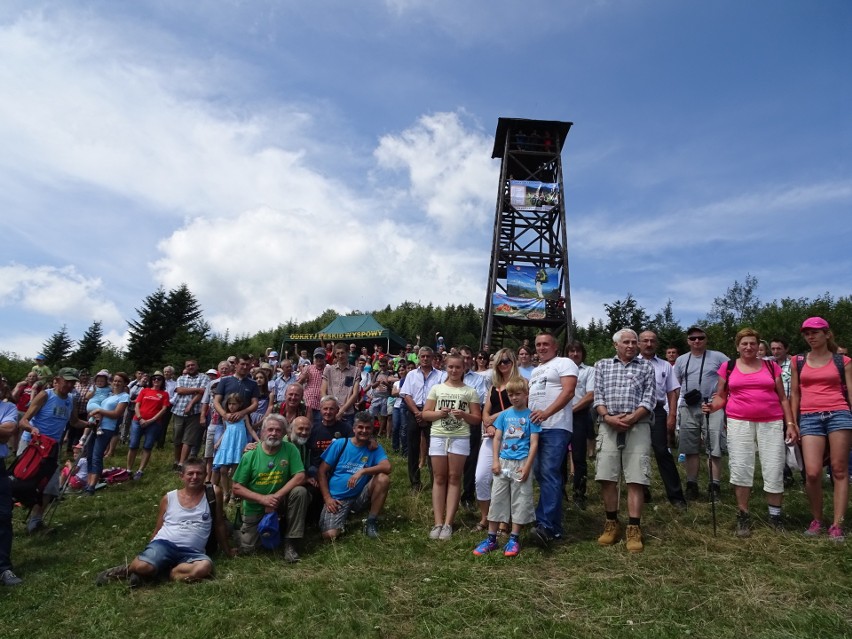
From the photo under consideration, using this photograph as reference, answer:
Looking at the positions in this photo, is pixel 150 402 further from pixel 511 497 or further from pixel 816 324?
pixel 816 324

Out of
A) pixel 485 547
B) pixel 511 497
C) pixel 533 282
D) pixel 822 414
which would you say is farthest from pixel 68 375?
pixel 533 282

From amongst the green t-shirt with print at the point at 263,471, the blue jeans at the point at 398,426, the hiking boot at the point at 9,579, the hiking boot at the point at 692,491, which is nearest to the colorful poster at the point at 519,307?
the blue jeans at the point at 398,426

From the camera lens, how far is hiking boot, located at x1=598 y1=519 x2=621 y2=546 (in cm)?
439

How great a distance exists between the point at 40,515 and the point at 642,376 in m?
6.57

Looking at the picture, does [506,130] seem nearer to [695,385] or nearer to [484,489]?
[695,385]

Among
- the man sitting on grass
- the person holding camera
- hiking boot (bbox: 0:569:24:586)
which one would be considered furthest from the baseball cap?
the person holding camera

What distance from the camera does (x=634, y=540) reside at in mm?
4223

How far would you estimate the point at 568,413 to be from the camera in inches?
184

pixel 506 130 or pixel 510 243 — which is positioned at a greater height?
pixel 506 130

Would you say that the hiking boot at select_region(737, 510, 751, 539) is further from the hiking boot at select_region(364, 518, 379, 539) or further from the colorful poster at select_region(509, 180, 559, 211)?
the colorful poster at select_region(509, 180, 559, 211)

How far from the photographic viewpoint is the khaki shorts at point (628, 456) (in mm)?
4371

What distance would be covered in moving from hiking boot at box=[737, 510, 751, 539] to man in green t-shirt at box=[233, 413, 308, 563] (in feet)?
12.5

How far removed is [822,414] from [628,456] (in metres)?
1.71

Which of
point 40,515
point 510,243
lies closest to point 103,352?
point 510,243
